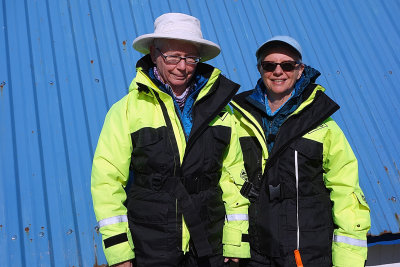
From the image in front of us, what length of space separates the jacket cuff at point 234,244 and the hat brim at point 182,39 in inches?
48.2

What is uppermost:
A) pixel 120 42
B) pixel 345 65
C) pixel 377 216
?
pixel 120 42

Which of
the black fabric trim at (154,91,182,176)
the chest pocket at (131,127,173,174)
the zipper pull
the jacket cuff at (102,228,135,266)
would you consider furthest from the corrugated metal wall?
the zipper pull

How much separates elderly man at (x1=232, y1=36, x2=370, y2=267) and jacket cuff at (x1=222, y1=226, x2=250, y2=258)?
183mm

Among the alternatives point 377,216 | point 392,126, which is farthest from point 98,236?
point 392,126

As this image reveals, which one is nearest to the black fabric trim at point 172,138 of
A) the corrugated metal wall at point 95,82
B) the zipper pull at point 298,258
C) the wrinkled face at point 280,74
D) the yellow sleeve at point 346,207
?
the wrinkled face at point 280,74

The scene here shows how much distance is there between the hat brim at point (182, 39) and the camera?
2.27 meters

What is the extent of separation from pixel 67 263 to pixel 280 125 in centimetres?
198

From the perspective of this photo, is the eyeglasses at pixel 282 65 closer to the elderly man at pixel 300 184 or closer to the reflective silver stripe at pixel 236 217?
the elderly man at pixel 300 184

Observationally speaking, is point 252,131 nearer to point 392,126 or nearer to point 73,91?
point 73,91

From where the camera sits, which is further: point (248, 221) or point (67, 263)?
point (67, 263)

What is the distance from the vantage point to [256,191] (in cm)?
262

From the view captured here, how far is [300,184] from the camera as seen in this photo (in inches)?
100

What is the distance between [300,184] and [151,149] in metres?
1.07

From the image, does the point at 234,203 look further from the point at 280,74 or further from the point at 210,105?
the point at 280,74
